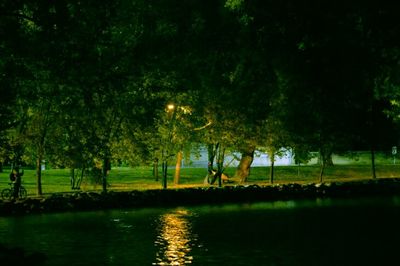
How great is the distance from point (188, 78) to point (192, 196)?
39.7 feet

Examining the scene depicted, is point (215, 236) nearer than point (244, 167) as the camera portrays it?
Yes

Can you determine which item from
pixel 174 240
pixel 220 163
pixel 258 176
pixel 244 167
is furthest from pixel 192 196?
pixel 258 176

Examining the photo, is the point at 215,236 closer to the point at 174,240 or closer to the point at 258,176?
the point at 174,240

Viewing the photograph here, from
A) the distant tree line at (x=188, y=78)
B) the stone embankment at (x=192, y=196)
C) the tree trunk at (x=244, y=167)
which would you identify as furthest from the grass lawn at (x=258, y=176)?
the stone embankment at (x=192, y=196)

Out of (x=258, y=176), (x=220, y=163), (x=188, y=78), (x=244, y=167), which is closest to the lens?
(x=188, y=78)

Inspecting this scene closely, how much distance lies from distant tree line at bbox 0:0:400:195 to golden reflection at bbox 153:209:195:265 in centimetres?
716

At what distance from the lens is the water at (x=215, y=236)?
1967 centimetres

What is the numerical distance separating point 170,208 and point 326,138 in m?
20.6

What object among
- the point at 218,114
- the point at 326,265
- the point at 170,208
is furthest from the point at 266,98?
the point at 326,265

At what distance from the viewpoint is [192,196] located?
129 ft

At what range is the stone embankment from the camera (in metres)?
34.0

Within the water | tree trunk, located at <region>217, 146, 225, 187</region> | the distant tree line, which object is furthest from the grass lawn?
the water

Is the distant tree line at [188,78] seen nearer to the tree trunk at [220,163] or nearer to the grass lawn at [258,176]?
the tree trunk at [220,163]

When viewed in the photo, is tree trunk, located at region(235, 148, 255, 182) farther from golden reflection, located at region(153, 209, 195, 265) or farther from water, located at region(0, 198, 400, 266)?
golden reflection, located at region(153, 209, 195, 265)
